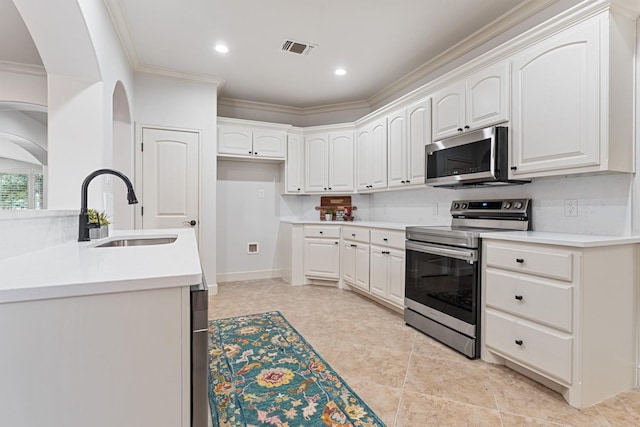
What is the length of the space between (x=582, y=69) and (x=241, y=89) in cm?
366

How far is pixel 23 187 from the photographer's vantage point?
3566 mm

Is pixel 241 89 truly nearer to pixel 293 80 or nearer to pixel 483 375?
pixel 293 80

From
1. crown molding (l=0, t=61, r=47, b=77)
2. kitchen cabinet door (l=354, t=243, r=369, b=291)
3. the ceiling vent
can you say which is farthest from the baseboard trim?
crown molding (l=0, t=61, r=47, b=77)

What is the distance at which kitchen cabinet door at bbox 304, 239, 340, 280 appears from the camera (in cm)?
428

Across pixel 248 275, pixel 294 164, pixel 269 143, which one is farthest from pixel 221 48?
pixel 248 275

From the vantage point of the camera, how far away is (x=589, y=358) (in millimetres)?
1761

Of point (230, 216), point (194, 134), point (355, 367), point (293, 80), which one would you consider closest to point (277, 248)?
point (230, 216)

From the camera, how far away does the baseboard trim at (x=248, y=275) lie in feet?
15.4

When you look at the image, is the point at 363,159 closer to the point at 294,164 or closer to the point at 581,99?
the point at 294,164

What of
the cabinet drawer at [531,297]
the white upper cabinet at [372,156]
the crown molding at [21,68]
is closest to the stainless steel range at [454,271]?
the cabinet drawer at [531,297]

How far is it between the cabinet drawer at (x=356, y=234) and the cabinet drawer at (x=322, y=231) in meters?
0.12

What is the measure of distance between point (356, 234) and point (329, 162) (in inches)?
50.1

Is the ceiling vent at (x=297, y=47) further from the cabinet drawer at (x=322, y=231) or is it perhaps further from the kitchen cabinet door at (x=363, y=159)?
the cabinet drawer at (x=322, y=231)

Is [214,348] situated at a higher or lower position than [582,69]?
lower
